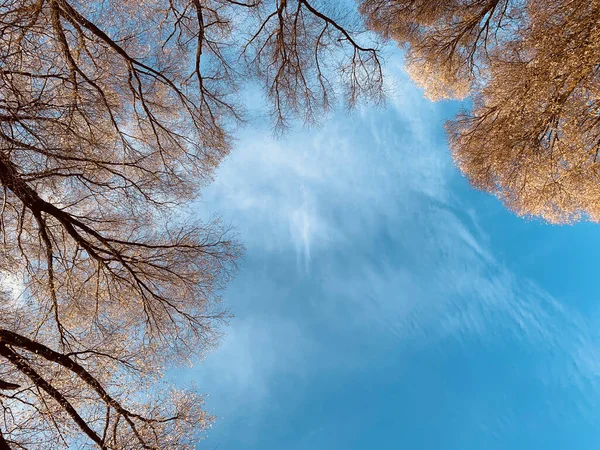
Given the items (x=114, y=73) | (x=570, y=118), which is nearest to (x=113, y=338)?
(x=114, y=73)

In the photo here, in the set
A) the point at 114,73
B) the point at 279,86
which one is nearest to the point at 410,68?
the point at 279,86

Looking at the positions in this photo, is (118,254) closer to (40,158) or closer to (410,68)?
(40,158)

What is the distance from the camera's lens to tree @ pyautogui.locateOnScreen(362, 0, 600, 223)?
677cm

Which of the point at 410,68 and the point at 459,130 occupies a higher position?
the point at 410,68

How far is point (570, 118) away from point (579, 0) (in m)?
2.08

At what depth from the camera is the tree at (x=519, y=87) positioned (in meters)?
6.77

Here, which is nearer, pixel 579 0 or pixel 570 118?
pixel 579 0

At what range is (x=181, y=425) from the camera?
8.02 meters

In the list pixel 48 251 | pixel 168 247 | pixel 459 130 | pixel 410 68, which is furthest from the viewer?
pixel 410 68

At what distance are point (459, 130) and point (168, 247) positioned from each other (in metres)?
9.53

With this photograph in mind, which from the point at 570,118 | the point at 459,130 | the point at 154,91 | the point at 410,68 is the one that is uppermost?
the point at 410,68

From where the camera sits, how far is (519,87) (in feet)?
26.0

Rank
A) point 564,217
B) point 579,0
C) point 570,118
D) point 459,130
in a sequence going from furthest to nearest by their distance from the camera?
point 459,130, point 564,217, point 570,118, point 579,0

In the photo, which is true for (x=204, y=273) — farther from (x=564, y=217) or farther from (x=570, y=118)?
(x=564, y=217)
